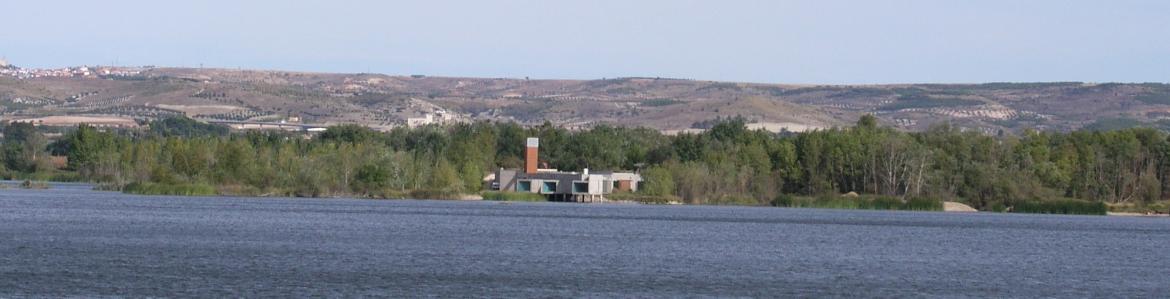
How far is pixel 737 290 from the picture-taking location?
46688mm

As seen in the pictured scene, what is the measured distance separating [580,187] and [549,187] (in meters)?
4.08

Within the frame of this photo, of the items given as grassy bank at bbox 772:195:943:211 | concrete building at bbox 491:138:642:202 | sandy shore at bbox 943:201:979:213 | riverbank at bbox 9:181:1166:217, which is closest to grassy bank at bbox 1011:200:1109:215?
riverbank at bbox 9:181:1166:217

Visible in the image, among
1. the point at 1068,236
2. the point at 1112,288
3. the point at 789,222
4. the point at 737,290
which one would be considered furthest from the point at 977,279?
the point at 789,222

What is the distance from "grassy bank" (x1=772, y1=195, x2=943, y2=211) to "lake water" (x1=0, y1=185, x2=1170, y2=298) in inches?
908

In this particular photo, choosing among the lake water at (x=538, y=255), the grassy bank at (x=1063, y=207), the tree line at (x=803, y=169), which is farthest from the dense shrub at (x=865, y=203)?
the lake water at (x=538, y=255)

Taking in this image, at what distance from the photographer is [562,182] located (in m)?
138

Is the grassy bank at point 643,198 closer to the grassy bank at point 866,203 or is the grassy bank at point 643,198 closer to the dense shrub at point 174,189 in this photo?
the grassy bank at point 866,203

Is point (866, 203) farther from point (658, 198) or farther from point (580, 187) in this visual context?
point (580, 187)

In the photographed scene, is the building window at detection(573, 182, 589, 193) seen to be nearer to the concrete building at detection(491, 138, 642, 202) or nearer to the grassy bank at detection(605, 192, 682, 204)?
the concrete building at detection(491, 138, 642, 202)

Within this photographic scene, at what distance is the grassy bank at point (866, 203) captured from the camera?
406 ft

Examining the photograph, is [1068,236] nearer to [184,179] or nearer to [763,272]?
[763,272]

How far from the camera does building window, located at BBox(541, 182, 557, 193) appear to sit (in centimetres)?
13888

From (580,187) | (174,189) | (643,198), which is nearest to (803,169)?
(643,198)

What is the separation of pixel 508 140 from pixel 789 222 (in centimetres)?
7394
